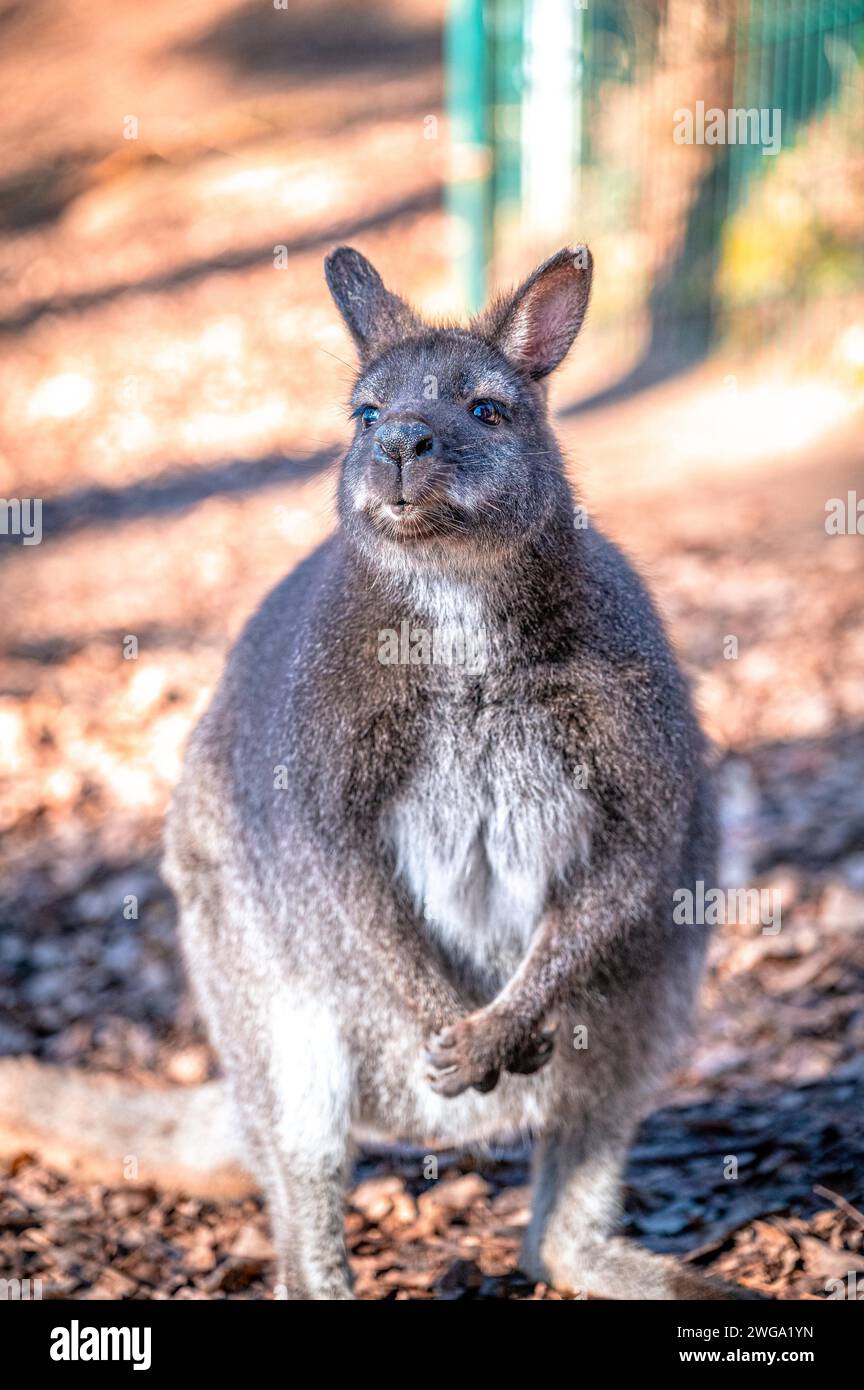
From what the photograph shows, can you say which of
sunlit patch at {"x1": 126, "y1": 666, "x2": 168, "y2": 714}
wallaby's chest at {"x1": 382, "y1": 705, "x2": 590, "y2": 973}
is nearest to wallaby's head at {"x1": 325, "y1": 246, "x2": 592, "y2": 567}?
wallaby's chest at {"x1": 382, "y1": 705, "x2": 590, "y2": 973}

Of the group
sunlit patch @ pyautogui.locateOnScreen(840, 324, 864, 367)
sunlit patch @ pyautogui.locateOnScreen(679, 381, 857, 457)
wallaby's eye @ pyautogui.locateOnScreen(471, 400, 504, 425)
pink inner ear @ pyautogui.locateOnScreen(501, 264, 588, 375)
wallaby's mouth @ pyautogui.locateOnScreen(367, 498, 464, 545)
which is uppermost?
sunlit patch @ pyautogui.locateOnScreen(840, 324, 864, 367)

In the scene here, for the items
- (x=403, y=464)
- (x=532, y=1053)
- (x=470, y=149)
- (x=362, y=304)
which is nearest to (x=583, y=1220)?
(x=532, y=1053)

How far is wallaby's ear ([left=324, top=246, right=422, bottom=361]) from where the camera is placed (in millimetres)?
3639

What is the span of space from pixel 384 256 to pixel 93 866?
9.58 metres

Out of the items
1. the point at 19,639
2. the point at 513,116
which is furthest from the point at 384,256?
the point at 19,639

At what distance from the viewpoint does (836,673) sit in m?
6.61

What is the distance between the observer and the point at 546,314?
11.5ft

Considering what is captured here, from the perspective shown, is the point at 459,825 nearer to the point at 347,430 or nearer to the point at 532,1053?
the point at 532,1053

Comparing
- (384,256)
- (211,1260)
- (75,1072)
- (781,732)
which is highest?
(384,256)

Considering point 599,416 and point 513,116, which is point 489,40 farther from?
point 599,416

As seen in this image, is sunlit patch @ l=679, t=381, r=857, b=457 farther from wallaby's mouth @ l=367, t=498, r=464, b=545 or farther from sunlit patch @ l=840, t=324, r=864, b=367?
wallaby's mouth @ l=367, t=498, r=464, b=545

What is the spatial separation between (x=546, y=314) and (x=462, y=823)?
1.22 m

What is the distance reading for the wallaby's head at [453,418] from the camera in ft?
10.3
